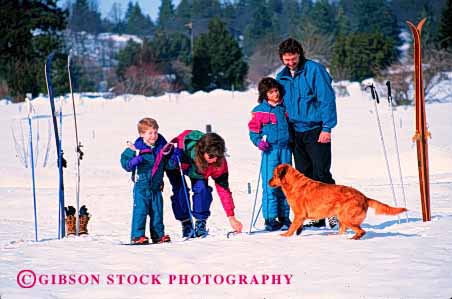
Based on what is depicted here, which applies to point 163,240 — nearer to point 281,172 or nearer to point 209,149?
point 209,149

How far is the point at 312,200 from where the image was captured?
6207 millimetres

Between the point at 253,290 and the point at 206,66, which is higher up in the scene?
the point at 206,66

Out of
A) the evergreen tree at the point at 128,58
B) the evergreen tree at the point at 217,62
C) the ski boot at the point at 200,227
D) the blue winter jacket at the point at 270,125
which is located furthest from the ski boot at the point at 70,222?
the evergreen tree at the point at 128,58

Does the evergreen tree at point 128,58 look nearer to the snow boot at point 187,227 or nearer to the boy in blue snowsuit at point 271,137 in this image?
the snow boot at point 187,227

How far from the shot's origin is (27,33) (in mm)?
40906

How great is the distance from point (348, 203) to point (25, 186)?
399 inches

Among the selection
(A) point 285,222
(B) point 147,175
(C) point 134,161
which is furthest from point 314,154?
(C) point 134,161

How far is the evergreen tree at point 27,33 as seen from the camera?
131ft

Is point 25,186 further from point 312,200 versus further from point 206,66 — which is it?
point 206,66

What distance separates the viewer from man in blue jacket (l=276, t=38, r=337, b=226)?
6.93m

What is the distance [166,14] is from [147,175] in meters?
104

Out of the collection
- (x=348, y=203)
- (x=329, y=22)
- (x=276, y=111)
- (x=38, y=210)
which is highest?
(x=329, y=22)

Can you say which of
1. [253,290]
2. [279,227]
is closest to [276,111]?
[279,227]

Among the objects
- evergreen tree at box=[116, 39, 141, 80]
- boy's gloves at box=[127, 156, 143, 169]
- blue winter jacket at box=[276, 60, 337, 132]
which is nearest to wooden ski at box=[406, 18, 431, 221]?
blue winter jacket at box=[276, 60, 337, 132]
